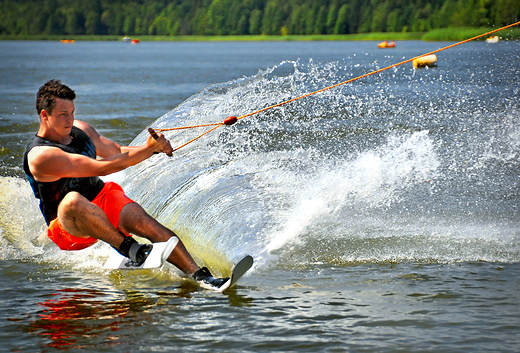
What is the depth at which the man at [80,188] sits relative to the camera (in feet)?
14.7

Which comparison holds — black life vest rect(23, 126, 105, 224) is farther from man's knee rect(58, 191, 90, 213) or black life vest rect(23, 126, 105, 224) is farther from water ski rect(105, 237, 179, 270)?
water ski rect(105, 237, 179, 270)

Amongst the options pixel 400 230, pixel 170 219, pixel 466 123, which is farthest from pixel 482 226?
pixel 466 123

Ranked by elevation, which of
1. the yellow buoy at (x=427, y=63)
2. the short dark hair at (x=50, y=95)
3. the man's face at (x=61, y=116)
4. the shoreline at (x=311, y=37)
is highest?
the shoreline at (x=311, y=37)

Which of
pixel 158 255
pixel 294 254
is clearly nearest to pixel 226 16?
pixel 294 254

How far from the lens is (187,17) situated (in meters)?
147

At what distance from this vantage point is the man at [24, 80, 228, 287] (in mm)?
4480

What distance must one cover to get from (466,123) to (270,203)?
7.81 m

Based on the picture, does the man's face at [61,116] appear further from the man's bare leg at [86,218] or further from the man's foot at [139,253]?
the man's foot at [139,253]

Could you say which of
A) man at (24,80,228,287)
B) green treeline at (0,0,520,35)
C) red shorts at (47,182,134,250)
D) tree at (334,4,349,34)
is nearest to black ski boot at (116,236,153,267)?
man at (24,80,228,287)

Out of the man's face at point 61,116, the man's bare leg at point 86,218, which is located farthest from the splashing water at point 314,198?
the man's face at point 61,116

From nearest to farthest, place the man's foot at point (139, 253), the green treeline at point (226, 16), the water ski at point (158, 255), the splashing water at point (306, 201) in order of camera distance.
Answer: the water ski at point (158, 255)
the man's foot at point (139, 253)
the splashing water at point (306, 201)
the green treeline at point (226, 16)

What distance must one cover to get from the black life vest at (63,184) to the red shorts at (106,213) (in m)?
0.07

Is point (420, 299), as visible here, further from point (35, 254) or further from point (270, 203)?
point (35, 254)

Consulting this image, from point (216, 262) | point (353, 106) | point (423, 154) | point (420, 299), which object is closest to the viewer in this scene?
point (420, 299)
